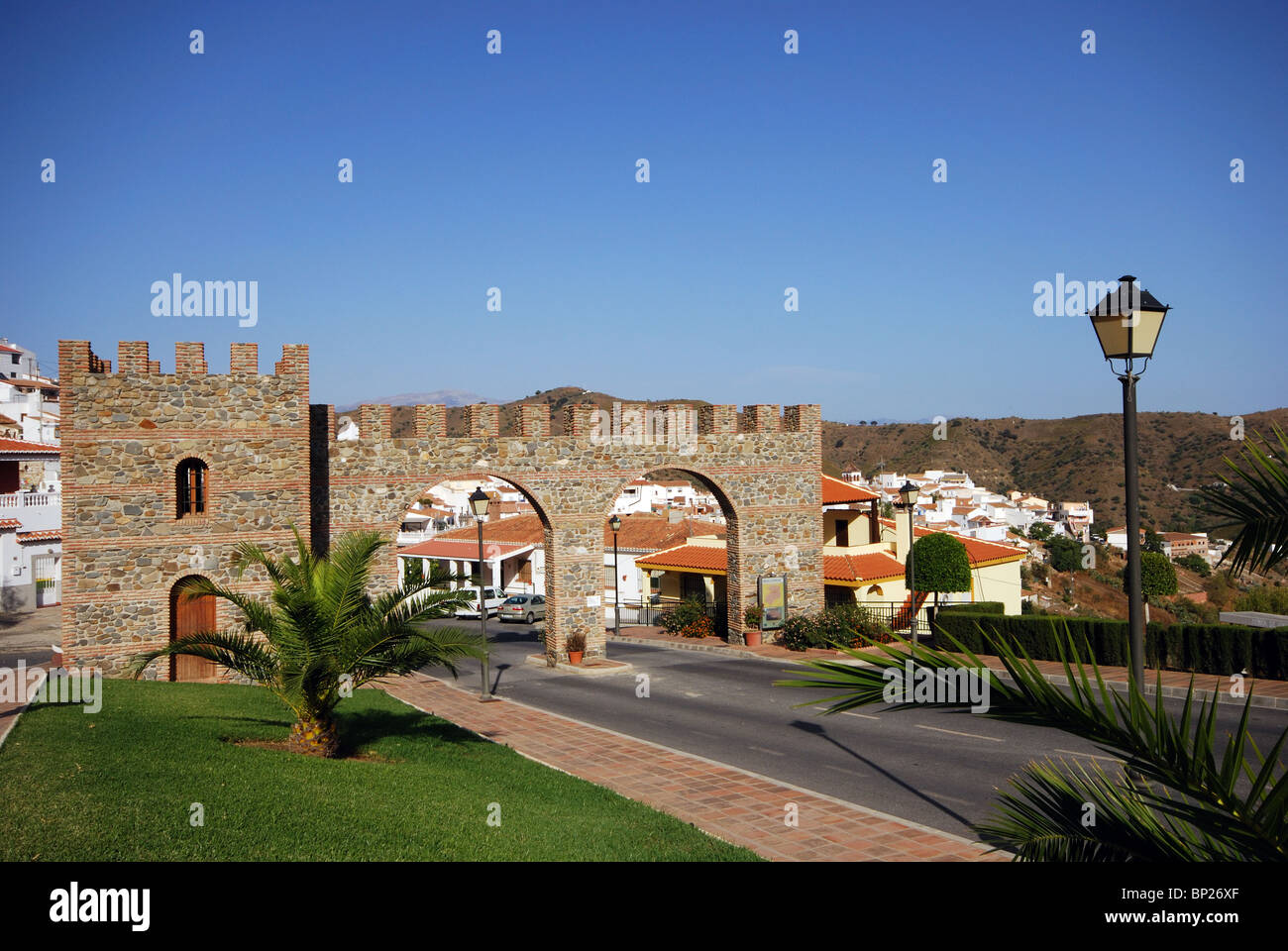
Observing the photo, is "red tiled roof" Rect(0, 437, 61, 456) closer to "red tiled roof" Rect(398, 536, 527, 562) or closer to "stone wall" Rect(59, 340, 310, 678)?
"stone wall" Rect(59, 340, 310, 678)

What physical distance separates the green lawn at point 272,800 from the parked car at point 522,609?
23.2 metres

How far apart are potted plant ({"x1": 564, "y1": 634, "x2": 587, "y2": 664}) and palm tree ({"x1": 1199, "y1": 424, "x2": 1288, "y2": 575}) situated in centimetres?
1933

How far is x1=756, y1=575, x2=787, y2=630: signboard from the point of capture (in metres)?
25.5

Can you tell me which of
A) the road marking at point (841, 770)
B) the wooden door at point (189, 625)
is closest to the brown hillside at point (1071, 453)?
the road marking at point (841, 770)

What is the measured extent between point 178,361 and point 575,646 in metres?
11.0

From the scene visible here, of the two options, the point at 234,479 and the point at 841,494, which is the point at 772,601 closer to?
the point at 841,494

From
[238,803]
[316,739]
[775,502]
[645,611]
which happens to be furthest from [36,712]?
[645,611]

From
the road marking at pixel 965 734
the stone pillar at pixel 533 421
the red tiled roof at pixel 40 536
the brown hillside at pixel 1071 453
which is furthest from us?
the brown hillside at pixel 1071 453

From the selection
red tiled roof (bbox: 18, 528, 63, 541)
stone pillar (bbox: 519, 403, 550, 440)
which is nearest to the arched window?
stone pillar (bbox: 519, 403, 550, 440)

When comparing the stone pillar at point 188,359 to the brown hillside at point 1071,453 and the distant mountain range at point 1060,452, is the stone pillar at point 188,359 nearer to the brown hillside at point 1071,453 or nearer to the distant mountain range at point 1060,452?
the distant mountain range at point 1060,452

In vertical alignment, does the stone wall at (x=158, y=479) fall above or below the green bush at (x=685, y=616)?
above

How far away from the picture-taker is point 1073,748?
13.7m

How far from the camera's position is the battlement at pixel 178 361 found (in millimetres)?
17141
